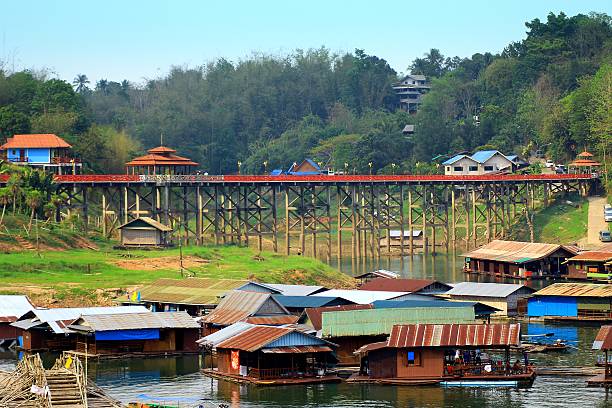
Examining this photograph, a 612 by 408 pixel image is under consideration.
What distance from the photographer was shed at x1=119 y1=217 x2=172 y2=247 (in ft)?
349

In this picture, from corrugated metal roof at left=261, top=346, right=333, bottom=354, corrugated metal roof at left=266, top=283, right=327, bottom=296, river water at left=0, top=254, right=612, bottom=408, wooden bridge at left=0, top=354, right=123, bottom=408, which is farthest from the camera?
corrugated metal roof at left=266, top=283, right=327, bottom=296

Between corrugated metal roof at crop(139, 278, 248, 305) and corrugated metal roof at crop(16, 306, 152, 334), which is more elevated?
corrugated metal roof at crop(139, 278, 248, 305)

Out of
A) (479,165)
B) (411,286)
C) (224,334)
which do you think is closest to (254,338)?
(224,334)

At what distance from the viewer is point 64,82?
503 ft

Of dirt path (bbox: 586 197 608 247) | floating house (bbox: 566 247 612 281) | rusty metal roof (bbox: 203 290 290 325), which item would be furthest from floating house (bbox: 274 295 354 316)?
dirt path (bbox: 586 197 608 247)

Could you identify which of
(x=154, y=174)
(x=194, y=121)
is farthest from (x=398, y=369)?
(x=194, y=121)

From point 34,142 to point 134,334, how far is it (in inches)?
2279

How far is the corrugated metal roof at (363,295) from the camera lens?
246ft

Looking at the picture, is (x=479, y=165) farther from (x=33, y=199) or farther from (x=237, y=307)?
(x=237, y=307)

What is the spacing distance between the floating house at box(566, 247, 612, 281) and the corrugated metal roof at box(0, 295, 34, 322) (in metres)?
41.2

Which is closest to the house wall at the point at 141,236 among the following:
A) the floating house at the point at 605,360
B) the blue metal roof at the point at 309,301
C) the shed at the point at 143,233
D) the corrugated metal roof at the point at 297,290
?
the shed at the point at 143,233

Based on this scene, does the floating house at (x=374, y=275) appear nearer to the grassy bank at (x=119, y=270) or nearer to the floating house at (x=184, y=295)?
the grassy bank at (x=119, y=270)

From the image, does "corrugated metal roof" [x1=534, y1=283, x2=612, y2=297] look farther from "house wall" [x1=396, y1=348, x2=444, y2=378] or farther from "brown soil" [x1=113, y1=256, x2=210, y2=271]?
"brown soil" [x1=113, y1=256, x2=210, y2=271]

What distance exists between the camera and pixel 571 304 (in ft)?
259
